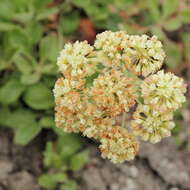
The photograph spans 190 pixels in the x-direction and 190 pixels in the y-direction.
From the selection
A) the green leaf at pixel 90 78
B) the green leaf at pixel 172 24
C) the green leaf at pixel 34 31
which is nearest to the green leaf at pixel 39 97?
the green leaf at pixel 34 31

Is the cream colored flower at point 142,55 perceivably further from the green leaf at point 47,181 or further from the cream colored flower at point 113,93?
the green leaf at point 47,181

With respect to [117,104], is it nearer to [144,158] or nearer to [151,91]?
[151,91]

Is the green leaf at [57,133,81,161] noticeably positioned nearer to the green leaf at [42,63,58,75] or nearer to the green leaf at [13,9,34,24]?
the green leaf at [42,63,58,75]

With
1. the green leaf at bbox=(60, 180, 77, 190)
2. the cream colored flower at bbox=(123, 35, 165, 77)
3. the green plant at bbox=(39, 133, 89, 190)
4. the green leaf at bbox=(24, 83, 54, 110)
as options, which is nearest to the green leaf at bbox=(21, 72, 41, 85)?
the green leaf at bbox=(24, 83, 54, 110)

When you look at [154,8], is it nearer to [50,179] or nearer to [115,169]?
[115,169]

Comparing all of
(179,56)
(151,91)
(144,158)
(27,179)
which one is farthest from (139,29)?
(151,91)

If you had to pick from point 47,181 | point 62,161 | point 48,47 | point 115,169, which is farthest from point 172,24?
point 47,181
